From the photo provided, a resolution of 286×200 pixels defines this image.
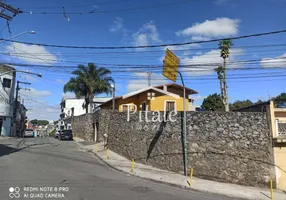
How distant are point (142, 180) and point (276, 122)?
7.67 meters

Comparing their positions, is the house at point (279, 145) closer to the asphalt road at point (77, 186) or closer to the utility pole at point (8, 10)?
the asphalt road at point (77, 186)

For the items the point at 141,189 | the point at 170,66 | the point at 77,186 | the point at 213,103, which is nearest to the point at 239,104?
the point at 213,103

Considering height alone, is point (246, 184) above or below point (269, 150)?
below

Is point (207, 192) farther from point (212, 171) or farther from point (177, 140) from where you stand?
point (177, 140)

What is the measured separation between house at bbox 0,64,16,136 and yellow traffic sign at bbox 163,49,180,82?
3352 cm

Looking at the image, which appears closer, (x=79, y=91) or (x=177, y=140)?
(x=177, y=140)

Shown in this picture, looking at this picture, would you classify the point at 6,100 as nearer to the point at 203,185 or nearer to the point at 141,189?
the point at 141,189

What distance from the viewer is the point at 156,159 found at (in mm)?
16469

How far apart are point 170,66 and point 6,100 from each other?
34283 mm

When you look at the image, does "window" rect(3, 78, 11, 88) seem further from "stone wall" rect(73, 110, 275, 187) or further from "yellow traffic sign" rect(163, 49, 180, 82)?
"yellow traffic sign" rect(163, 49, 180, 82)

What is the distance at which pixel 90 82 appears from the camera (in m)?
37.9

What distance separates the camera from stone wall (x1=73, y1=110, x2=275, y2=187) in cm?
1393

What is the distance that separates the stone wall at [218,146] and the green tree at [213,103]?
966 inches

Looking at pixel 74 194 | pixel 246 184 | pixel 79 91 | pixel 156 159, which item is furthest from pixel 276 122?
pixel 79 91
